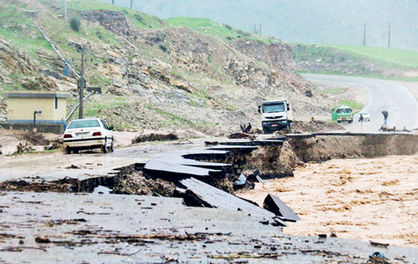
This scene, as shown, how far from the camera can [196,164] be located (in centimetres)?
1683

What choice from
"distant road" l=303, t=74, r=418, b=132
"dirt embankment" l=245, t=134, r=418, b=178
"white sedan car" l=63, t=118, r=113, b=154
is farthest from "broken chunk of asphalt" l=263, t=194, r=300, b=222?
"distant road" l=303, t=74, r=418, b=132

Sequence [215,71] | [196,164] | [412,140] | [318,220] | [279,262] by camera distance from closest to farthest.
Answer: [279,262]
[318,220]
[196,164]
[412,140]
[215,71]

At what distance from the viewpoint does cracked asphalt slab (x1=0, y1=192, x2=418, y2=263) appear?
725cm

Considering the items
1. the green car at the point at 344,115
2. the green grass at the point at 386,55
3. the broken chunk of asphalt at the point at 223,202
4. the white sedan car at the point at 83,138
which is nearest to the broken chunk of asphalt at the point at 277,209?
the broken chunk of asphalt at the point at 223,202

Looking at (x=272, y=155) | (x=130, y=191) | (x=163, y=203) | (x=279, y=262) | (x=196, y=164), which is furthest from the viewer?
(x=272, y=155)

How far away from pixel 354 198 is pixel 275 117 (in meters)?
25.9

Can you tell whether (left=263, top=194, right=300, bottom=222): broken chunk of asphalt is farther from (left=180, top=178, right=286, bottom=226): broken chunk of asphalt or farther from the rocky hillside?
the rocky hillside

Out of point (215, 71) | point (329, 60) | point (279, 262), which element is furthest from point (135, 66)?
point (329, 60)

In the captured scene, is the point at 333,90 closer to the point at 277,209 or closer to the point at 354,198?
the point at 354,198

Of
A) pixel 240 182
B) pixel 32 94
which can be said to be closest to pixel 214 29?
pixel 32 94

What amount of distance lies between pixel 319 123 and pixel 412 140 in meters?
24.0

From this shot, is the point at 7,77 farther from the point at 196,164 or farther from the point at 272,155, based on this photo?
the point at 196,164

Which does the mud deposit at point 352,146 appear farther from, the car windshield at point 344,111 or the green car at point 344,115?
the car windshield at point 344,111

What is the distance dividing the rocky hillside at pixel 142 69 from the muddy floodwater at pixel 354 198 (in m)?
24.1
